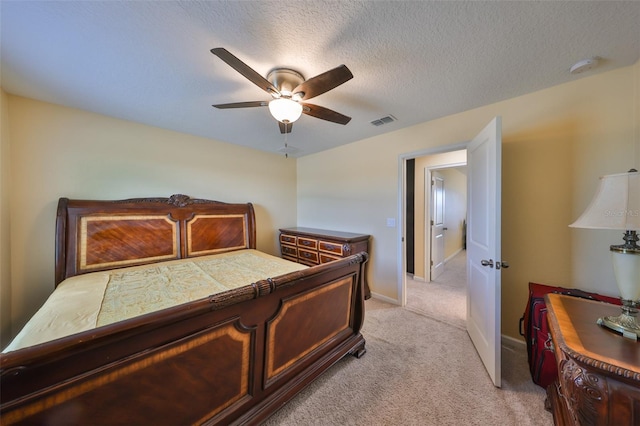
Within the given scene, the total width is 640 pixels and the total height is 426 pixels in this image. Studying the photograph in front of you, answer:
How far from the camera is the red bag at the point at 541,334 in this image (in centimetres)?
153

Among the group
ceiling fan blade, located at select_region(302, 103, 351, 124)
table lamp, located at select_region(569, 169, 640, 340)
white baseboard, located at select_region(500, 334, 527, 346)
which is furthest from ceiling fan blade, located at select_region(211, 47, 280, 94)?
white baseboard, located at select_region(500, 334, 527, 346)

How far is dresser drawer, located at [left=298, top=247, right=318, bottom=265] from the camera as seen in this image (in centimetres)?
332

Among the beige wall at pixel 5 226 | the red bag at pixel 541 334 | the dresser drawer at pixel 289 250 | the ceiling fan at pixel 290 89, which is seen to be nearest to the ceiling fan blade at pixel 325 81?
the ceiling fan at pixel 290 89

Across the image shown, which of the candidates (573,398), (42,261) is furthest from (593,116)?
(42,261)

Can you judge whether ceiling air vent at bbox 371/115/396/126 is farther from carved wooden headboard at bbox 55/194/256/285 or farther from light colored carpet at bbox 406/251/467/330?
light colored carpet at bbox 406/251/467/330

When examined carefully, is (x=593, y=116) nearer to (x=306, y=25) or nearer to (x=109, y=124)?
(x=306, y=25)

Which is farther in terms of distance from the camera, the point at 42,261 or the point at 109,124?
the point at 109,124

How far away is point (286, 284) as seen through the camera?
137cm

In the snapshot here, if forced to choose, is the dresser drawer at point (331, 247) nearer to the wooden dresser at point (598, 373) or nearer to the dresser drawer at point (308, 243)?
the dresser drawer at point (308, 243)

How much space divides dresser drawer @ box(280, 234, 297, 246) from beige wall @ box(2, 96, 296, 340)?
1115 millimetres

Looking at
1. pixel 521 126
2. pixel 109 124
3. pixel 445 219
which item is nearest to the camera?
pixel 521 126

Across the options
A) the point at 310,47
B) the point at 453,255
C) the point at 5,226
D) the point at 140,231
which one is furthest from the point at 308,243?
the point at 453,255

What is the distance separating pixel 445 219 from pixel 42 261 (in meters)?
6.16

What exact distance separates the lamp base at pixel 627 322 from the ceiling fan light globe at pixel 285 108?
218 centimetres
